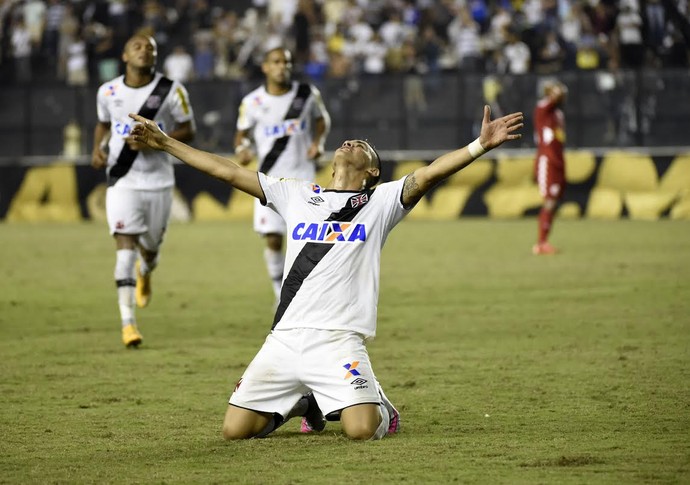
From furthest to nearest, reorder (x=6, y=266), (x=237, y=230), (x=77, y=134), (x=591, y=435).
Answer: (x=77, y=134) → (x=237, y=230) → (x=6, y=266) → (x=591, y=435)

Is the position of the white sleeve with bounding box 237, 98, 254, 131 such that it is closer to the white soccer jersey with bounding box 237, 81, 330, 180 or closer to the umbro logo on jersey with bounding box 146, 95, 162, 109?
the white soccer jersey with bounding box 237, 81, 330, 180

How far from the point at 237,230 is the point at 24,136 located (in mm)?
5595

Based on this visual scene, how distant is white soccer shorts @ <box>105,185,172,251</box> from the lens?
11.6m

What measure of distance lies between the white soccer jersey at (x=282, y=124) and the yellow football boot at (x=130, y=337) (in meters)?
3.02

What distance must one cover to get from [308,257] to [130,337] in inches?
154

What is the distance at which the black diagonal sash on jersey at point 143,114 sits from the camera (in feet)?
38.2

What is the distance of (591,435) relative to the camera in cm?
727

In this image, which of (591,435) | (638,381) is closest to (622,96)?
(638,381)

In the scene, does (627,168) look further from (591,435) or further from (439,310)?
(591,435)

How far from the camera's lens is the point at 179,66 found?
2811cm

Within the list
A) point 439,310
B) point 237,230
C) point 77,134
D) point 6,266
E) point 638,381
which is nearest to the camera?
point 638,381

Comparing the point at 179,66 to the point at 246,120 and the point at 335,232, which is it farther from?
the point at 335,232

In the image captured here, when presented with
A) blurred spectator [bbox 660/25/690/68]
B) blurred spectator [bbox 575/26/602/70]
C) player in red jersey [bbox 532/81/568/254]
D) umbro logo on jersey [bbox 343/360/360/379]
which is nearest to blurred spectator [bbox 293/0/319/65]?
blurred spectator [bbox 575/26/602/70]

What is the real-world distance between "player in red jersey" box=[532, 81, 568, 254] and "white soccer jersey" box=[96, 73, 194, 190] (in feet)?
28.1
